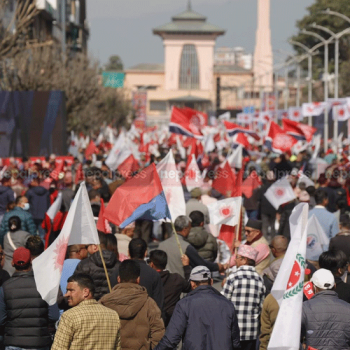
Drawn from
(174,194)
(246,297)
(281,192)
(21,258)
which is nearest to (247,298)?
(246,297)

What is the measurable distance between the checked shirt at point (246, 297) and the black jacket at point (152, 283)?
19.9 inches

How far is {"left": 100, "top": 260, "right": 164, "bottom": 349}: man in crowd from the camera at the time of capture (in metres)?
6.45

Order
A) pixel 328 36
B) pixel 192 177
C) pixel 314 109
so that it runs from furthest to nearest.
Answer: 1. pixel 328 36
2. pixel 314 109
3. pixel 192 177

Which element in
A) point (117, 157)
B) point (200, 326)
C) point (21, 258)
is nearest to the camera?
point (200, 326)

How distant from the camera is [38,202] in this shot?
48.9 feet

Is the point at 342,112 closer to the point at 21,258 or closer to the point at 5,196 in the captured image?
the point at 5,196

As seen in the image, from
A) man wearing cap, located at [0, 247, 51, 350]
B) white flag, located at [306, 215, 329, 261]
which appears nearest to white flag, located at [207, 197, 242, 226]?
white flag, located at [306, 215, 329, 261]

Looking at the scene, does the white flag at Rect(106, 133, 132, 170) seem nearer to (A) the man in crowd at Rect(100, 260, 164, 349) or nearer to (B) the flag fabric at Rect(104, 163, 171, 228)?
(B) the flag fabric at Rect(104, 163, 171, 228)

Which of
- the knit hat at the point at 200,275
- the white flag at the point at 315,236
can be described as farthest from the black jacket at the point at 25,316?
the white flag at the point at 315,236

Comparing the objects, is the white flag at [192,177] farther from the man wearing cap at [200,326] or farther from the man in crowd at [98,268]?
the man wearing cap at [200,326]

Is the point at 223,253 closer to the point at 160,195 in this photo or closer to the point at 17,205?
the point at 17,205

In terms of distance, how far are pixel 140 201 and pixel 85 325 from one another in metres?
3.50

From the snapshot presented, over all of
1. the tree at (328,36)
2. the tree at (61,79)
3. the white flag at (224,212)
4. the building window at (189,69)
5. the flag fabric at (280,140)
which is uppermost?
the building window at (189,69)

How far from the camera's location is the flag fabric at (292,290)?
224 inches
